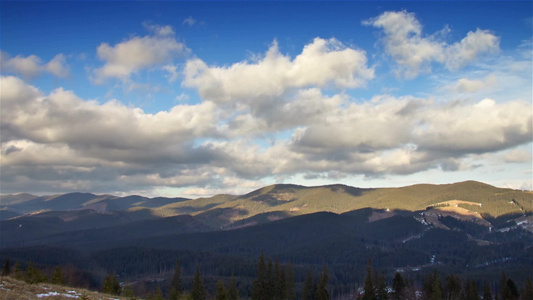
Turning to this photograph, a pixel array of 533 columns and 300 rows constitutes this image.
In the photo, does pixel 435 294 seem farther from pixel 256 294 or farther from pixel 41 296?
pixel 41 296

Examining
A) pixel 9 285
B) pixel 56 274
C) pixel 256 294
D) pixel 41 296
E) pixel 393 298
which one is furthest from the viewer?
pixel 393 298

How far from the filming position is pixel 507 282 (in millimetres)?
132125

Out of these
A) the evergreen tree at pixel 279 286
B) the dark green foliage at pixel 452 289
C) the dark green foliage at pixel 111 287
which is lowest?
the dark green foliage at pixel 452 289

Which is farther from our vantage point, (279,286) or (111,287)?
(279,286)

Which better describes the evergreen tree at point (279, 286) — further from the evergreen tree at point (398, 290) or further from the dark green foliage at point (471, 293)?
the dark green foliage at point (471, 293)

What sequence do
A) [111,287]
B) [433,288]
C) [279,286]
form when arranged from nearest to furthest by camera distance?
[111,287] < [279,286] < [433,288]

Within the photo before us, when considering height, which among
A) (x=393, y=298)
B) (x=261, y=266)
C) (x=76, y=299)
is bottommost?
(x=393, y=298)

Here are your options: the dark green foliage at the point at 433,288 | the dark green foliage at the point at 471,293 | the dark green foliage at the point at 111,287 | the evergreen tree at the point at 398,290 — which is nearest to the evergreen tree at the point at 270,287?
the evergreen tree at the point at 398,290

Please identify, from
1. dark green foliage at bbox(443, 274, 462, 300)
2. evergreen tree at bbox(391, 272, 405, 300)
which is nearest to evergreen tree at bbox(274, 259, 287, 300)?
evergreen tree at bbox(391, 272, 405, 300)

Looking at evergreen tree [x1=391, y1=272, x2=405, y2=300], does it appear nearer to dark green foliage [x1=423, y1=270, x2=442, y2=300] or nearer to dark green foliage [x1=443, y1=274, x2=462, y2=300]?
dark green foliage [x1=423, y1=270, x2=442, y2=300]

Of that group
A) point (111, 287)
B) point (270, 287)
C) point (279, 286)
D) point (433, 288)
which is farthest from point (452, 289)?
point (111, 287)

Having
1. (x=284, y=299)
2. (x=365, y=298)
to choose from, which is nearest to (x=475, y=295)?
(x=365, y=298)

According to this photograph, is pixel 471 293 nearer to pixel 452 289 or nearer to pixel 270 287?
pixel 452 289

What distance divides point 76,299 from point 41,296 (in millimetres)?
3035
